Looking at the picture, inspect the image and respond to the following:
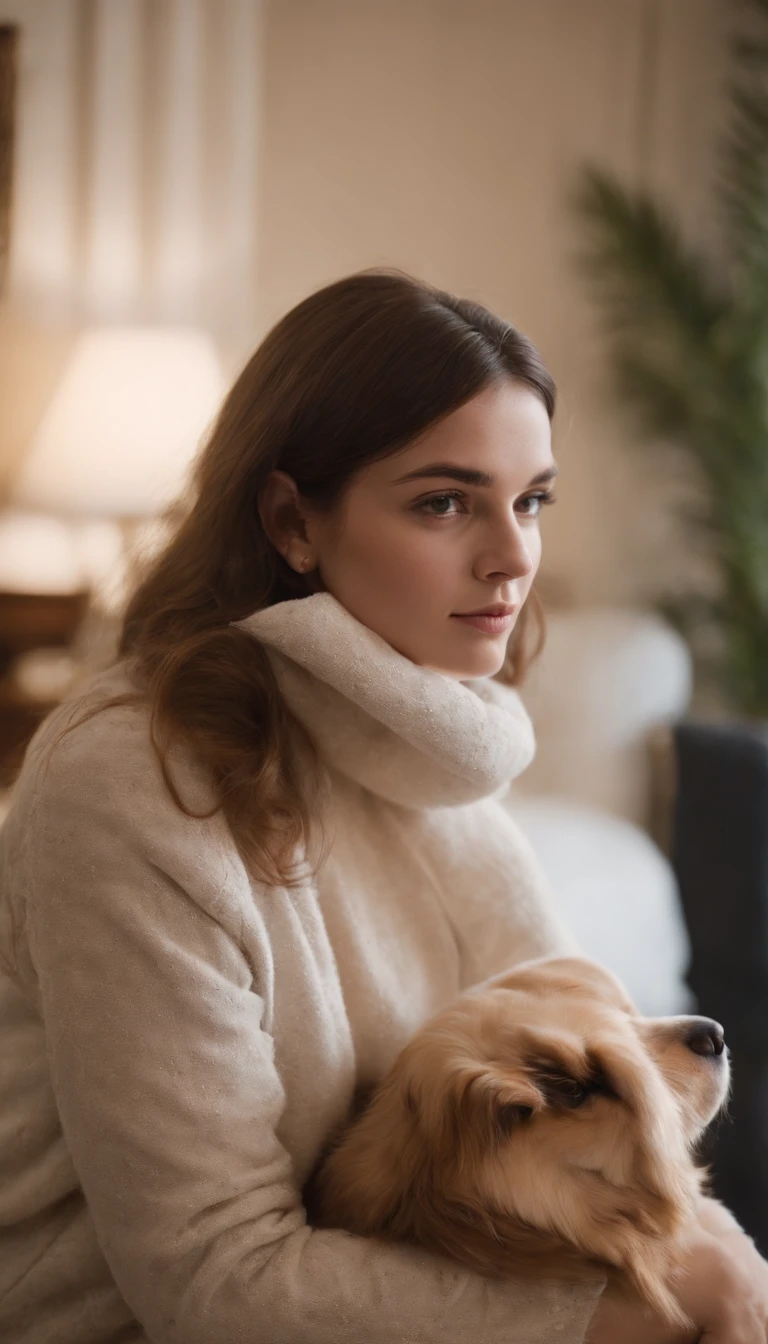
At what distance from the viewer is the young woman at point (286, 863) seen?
33.3 inches

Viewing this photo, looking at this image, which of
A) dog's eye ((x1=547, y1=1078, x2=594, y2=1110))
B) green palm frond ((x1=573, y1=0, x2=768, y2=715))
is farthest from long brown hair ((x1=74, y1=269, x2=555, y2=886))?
green palm frond ((x1=573, y1=0, x2=768, y2=715))

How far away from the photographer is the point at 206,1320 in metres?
0.84

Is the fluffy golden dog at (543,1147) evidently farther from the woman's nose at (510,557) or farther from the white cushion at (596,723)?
the white cushion at (596,723)

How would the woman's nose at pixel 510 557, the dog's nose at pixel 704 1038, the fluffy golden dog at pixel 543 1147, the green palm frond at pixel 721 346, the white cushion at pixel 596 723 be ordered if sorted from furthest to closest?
1. the green palm frond at pixel 721 346
2. the white cushion at pixel 596 723
3. the woman's nose at pixel 510 557
4. the dog's nose at pixel 704 1038
5. the fluffy golden dog at pixel 543 1147

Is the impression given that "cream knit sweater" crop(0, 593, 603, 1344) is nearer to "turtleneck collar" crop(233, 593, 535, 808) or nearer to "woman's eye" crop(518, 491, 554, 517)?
"turtleneck collar" crop(233, 593, 535, 808)

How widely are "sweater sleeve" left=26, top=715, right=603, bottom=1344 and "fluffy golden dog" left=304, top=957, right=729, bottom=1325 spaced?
4cm

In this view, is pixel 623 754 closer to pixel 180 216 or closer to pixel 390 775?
pixel 390 775

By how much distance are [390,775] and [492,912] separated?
0.65 feet

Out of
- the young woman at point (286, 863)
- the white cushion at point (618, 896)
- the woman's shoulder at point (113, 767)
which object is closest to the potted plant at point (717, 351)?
the white cushion at point (618, 896)

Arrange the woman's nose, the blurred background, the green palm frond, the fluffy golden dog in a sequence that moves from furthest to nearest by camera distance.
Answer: the green palm frond
the blurred background
the woman's nose
the fluffy golden dog

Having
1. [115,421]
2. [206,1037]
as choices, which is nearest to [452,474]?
[206,1037]

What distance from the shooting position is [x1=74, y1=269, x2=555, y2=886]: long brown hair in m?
0.95

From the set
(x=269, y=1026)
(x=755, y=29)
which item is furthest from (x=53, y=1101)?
(x=755, y=29)

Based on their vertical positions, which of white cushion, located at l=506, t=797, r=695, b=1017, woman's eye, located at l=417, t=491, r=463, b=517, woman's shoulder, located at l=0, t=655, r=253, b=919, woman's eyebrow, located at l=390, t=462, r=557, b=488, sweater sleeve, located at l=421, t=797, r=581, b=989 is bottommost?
white cushion, located at l=506, t=797, r=695, b=1017
